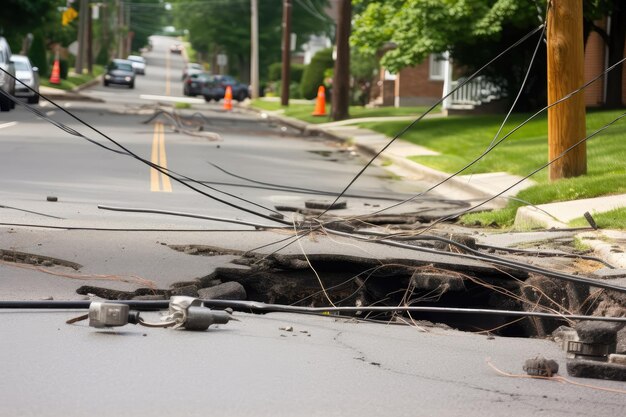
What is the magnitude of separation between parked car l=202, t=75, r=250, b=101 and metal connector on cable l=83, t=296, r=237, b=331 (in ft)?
191

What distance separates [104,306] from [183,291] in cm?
137

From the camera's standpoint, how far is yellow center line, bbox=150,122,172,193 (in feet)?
53.7

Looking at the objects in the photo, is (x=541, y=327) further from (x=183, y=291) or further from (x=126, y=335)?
(x=126, y=335)

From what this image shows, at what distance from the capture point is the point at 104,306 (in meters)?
7.00

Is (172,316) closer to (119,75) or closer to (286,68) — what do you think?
(286,68)

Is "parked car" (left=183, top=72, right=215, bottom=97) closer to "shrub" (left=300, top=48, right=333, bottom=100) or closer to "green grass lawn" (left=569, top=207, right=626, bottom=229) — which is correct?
"shrub" (left=300, top=48, right=333, bottom=100)

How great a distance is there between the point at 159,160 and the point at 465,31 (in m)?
11.4

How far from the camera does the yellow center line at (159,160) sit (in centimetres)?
1636

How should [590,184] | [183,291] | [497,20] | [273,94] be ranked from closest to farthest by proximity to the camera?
[183,291] → [590,184] → [497,20] → [273,94]

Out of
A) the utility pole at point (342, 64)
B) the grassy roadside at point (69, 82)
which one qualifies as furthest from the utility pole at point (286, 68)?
the grassy roadside at point (69, 82)

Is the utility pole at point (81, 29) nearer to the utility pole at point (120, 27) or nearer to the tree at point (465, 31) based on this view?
the tree at point (465, 31)

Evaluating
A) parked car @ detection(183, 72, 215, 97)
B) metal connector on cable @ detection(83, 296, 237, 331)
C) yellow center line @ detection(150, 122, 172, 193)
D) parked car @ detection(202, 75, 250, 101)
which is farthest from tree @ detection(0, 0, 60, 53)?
metal connector on cable @ detection(83, 296, 237, 331)

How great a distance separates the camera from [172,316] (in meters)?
7.24

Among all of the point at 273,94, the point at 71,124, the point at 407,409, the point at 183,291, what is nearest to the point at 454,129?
the point at 71,124
